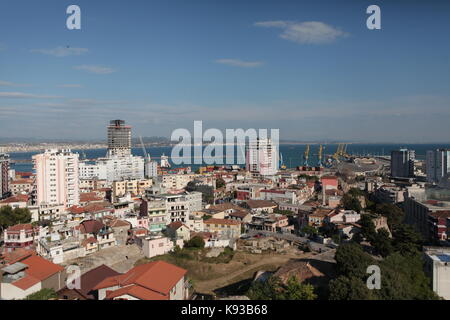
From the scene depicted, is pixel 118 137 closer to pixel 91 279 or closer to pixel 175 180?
pixel 175 180

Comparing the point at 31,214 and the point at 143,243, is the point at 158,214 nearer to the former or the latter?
the point at 143,243

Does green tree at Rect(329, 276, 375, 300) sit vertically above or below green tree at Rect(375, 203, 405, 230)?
above

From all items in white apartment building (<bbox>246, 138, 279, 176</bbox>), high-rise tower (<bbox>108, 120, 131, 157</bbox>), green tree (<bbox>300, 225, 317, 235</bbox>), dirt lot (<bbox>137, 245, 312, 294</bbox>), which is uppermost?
high-rise tower (<bbox>108, 120, 131, 157</bbox>)

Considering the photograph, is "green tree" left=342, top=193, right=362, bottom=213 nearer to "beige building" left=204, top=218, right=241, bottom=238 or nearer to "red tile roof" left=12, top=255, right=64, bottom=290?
"beige building" left=204, top=218, right=241, bottom=238

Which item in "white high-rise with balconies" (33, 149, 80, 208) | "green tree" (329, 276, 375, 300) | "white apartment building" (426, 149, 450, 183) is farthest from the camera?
"white apartment building" (426, 149, 450, 183)

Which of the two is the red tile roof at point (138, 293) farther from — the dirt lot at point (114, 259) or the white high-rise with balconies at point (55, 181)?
the white high-rise with balconies at point (55, 181)

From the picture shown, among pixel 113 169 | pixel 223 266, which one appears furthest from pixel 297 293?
pixel 113 169

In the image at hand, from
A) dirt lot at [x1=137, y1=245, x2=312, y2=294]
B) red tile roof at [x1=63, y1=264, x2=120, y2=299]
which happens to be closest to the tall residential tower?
dirt lot at [x1=137, y1=245, x2=312, y2=294]
